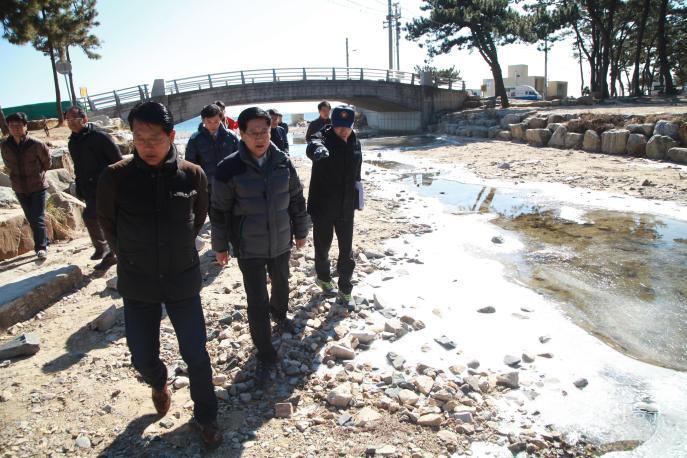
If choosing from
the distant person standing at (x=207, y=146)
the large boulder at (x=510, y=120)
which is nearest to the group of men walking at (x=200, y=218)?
the distant person standing at (x=207, y=146)

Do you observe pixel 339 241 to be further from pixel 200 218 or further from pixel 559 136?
pixel 559 136

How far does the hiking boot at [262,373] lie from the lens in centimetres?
325

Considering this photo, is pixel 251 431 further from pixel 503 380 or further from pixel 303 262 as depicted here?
pixel 303 262

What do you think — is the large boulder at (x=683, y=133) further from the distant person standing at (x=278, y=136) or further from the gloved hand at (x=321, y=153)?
the gloved hand at (x=321, y=153)

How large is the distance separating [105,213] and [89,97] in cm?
2333

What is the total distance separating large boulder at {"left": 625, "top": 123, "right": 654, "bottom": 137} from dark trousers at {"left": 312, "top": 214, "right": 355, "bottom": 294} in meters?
13.8

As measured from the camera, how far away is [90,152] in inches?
191

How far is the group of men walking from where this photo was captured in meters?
2.37

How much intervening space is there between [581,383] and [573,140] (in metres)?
15.2

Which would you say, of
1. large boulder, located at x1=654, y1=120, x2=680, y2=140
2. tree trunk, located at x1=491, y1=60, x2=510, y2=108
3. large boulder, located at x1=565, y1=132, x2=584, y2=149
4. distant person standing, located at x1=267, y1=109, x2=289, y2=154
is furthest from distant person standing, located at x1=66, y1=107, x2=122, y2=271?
tree trunk, located at x1=491, y1=60, x2=510, y2=108

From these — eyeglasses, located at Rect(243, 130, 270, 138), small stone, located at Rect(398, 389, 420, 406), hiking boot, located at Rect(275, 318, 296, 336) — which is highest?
eyeglasses, located at Rect(243, 130, 270, 138)

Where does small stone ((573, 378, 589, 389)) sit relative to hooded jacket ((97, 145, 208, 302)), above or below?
below

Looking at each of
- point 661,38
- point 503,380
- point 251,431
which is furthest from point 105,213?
point 661,38

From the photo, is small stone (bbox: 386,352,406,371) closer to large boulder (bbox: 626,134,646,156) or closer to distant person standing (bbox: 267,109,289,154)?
distant person standing (bbox: 267,109,289,154)
